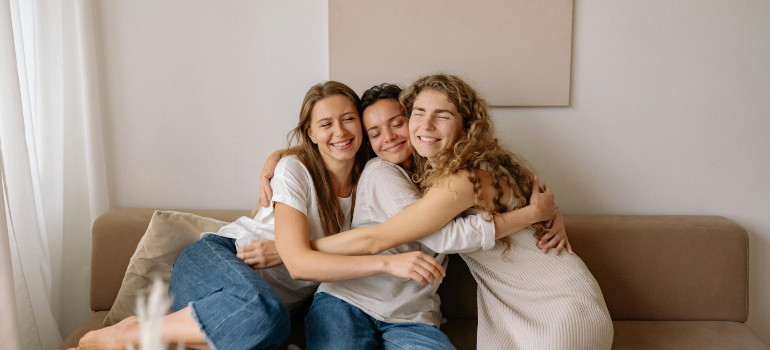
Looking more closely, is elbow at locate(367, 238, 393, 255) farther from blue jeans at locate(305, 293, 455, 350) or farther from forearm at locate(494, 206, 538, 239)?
forearm at locate(494, 206, 538, 239)

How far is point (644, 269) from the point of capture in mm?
1747

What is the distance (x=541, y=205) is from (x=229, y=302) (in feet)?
3.20

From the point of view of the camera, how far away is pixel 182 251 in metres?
1.60

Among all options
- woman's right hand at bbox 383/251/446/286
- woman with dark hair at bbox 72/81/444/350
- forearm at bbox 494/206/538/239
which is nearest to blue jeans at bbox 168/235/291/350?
woman with dark hair at bbox 72/81/444/350

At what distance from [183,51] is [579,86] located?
166 centimetres

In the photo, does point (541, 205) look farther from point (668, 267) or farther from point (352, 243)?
point (668, 267)

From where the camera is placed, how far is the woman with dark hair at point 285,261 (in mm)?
1219

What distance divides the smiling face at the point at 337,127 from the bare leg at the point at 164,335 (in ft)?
2.16

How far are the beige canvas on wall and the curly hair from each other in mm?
359

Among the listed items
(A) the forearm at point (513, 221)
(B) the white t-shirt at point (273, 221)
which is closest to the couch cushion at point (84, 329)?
(B) the white t-shirt at point (273, 221)

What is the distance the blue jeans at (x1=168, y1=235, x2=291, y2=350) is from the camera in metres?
1.19

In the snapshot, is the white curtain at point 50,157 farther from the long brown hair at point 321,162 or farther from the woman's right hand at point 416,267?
the woman's right hand at point 416,267

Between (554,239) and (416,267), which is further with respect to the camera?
(554,239)

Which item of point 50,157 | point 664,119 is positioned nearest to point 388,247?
point 664,119
